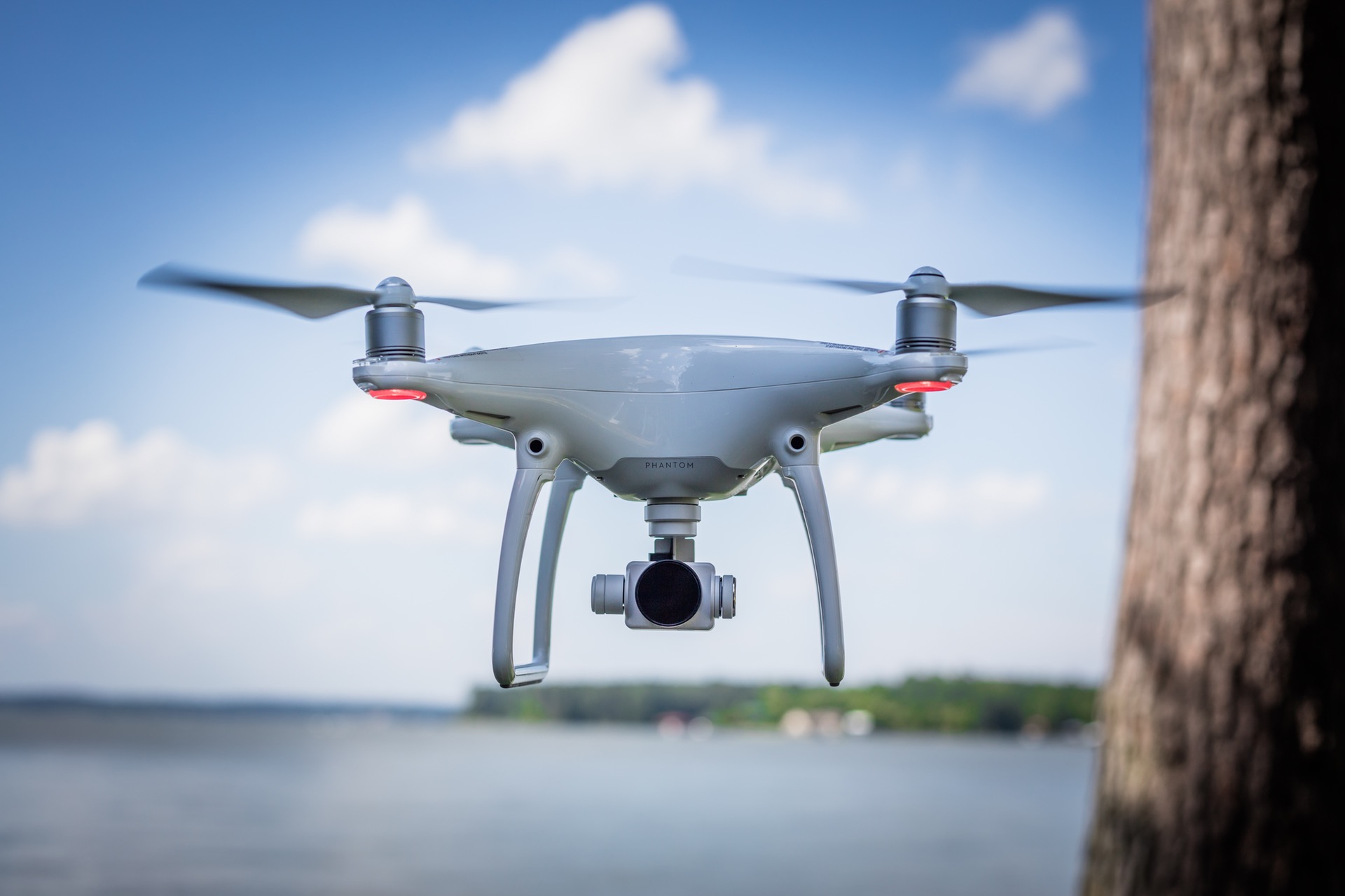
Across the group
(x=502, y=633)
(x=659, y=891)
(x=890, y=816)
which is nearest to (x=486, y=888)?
(x=659, y=891)

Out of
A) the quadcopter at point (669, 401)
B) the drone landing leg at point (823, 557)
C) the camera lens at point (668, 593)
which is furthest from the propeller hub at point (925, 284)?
the camera lens at point (668, 593)

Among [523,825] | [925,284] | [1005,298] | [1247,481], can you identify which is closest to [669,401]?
[925,284]

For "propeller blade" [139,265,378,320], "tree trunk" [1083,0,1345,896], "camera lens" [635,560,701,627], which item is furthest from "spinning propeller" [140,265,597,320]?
"tree trunk" [1083,0,1345,896]

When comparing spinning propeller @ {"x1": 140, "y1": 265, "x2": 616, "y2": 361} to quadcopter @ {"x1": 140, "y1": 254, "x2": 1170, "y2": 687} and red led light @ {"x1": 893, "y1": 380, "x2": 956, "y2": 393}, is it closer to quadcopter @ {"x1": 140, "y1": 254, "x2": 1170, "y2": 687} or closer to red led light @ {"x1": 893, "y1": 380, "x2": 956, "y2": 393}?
quadcopter @ {"x1": 140, "y1": 254, "x2": 1170, "y2": 687}

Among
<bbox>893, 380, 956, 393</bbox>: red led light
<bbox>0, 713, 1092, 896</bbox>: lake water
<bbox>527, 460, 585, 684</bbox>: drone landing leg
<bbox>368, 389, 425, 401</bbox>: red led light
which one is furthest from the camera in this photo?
<bbox>0, 713, 1092, 896</bbox>: lake water

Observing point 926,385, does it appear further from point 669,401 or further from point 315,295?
point 315,295

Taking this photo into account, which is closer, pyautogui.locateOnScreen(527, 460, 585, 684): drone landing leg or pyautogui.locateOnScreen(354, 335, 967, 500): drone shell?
pyautogui.locateOnScreen(354, 335, 967, 500): drone shell

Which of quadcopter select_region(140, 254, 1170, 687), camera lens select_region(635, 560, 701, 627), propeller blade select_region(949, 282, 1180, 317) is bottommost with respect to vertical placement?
camera lens select_region(635, 560, 701, 627)
